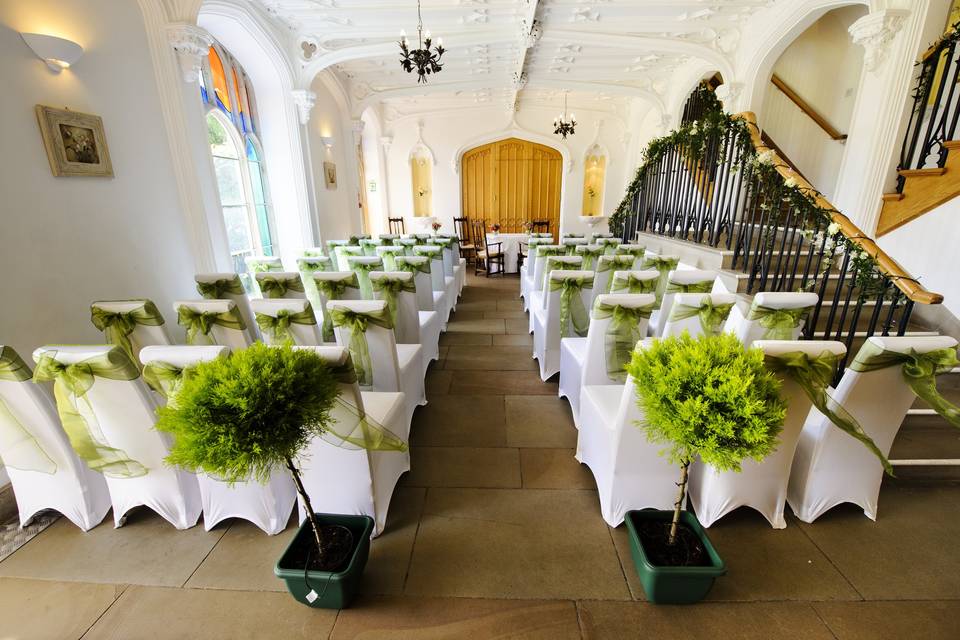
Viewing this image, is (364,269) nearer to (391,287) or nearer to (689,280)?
(391,287)

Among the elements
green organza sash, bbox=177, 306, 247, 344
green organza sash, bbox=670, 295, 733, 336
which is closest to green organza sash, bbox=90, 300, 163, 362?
green organza sash, bbox=177, 306, 247, 344

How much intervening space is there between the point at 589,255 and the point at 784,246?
1793 mm

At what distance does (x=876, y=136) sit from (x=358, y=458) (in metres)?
5.18

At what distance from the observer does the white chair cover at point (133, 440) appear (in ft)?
5.07

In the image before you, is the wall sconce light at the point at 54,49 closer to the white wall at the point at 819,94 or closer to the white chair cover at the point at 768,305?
the white chair cover at the point at 768,305

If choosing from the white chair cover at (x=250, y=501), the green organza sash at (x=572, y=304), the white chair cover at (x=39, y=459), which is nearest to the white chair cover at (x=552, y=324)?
the green organza sash at (x=572, y=304)

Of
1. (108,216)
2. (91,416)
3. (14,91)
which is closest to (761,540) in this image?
(91,416)

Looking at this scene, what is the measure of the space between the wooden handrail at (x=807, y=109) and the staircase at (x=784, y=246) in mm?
1053

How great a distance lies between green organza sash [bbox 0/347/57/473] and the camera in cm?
158

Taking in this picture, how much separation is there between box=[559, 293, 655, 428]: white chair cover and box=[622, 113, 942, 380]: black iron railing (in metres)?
1.44

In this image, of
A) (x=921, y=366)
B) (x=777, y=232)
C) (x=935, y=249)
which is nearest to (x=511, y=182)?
(x=777, y=232)

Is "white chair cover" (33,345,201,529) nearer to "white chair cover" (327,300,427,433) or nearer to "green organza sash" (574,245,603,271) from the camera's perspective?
"white chair cover" (327,300,427,433)

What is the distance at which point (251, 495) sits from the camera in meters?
1.82

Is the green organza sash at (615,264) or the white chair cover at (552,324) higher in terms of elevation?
the green organza sash at (615,264)
